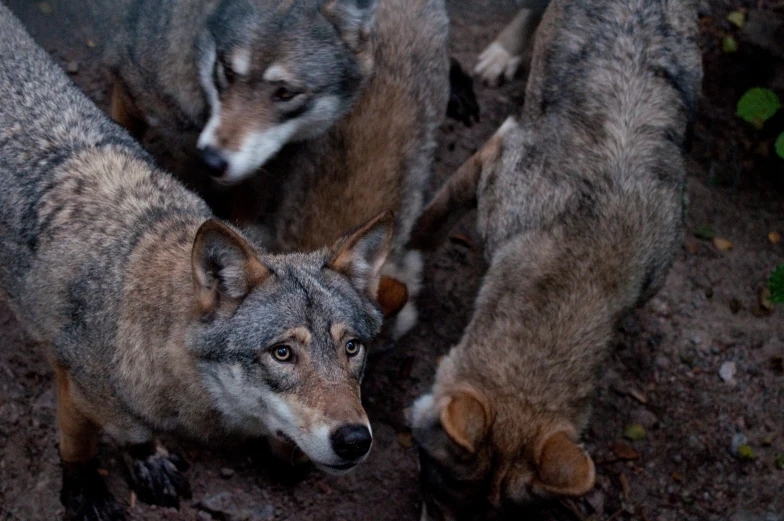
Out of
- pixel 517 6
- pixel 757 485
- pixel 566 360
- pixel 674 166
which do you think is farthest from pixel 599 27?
pixel 757 485

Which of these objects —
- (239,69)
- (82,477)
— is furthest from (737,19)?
(82,477)

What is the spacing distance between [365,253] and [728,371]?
3544 mm

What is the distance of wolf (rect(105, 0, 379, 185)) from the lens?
16.8 ft

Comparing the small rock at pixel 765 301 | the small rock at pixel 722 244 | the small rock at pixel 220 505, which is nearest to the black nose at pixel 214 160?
the small rock at pixel 220 505

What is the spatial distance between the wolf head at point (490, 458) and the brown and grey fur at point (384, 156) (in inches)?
57.8

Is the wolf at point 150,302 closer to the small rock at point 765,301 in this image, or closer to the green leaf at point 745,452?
the green leaf at point 745,452

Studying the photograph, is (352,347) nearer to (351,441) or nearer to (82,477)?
(351,441)

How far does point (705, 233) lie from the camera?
6.94 meters

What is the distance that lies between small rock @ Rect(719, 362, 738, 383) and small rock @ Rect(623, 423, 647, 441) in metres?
0.82

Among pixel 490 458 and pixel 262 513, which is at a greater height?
pixel 490 458

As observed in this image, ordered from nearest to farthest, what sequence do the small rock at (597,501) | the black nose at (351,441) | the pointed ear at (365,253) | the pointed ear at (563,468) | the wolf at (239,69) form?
the black nose at (351,441) → the pointed ear at (563,468) → the pointed ear at (365,253) → the wolf at (239,69) → the small rock at (597,501)

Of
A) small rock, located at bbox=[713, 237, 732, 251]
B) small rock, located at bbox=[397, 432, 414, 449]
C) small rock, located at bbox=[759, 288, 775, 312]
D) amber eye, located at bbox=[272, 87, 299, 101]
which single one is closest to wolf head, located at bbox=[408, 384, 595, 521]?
small rock, located at bbox=[397, 432, 414, 449]

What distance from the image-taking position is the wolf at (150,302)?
12.4ft

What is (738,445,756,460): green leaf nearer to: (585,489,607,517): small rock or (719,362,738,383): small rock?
(719,362,738,383): small rock
